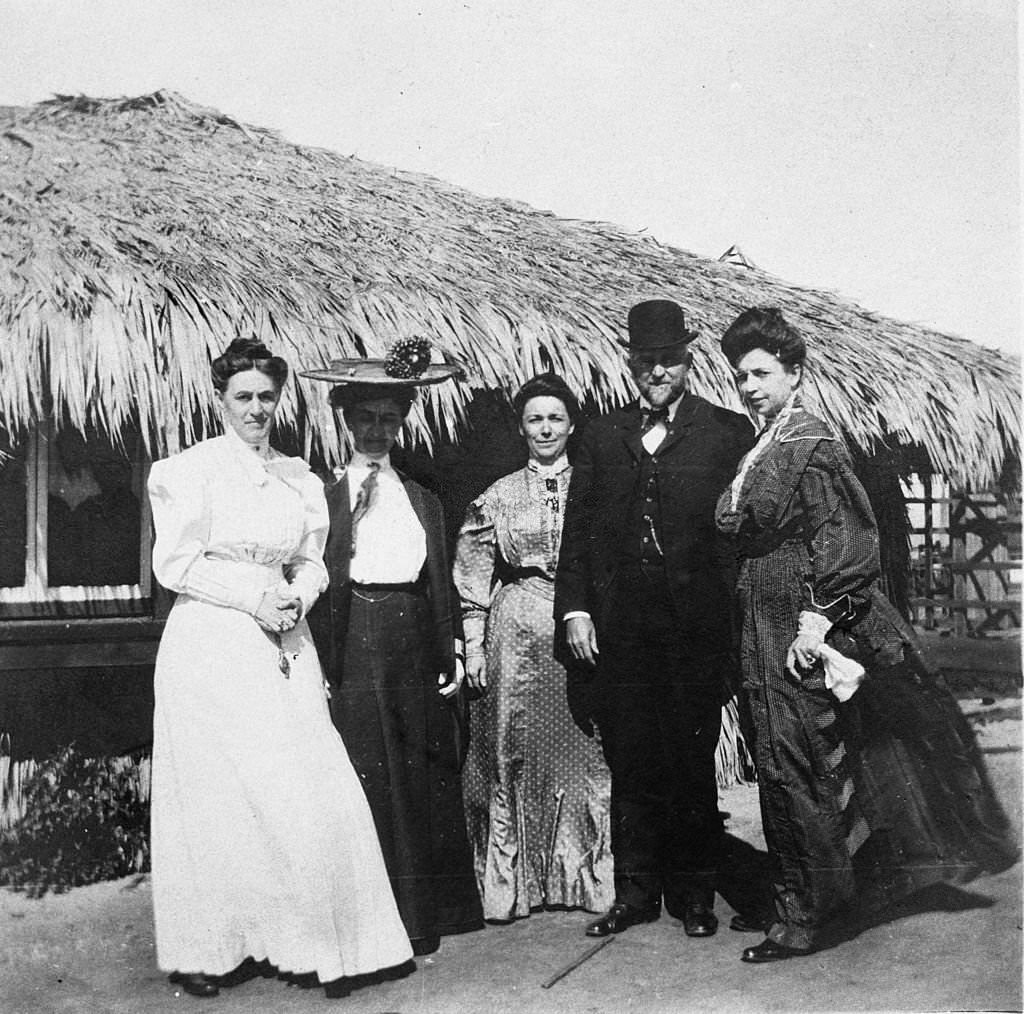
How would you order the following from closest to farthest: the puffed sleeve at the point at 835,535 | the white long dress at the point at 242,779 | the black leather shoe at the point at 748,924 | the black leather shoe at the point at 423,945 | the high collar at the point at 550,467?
the white long dress at the point at 242,779, the puffed sleeve at the point at 835,535, the black leather shoe at the point at 423,945, the black leather shoe at the point at 748,924, the high collar at the point at 550,467

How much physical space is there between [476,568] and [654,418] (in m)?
0.82

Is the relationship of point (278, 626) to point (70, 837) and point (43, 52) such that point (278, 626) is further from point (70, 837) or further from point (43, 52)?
point (43, 52)

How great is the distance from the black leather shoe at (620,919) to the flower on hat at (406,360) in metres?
1.92

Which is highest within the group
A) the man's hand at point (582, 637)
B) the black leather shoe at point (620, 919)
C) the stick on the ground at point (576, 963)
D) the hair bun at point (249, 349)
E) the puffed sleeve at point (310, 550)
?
the hair bun at point (249, 349)

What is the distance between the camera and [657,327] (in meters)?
3.68

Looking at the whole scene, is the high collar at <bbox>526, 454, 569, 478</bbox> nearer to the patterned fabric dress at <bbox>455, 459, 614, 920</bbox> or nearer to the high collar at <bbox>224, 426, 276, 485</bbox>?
the patterned fabric dress at <bbox>455, 459, 614, 920</bbox>

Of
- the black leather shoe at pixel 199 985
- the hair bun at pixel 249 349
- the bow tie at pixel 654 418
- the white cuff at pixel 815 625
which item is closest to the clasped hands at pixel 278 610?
the hair bun at pixel 249 349

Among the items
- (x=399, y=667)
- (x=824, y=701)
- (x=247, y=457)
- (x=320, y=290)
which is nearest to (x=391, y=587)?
(x=399, y=667)

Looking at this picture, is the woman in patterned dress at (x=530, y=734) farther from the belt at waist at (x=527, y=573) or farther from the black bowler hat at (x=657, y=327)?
the black bowler hat at (x=657, y=327)

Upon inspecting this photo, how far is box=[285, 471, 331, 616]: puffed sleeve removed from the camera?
129 inches

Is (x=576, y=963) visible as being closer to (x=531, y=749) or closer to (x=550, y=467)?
(x=531, y=749)

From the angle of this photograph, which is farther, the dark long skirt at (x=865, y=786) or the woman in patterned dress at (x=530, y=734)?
the woman in patterned dress at (x=530, y=734)

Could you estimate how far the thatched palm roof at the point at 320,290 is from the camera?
3.60 meters

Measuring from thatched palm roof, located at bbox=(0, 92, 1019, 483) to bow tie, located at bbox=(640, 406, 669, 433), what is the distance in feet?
1.34
